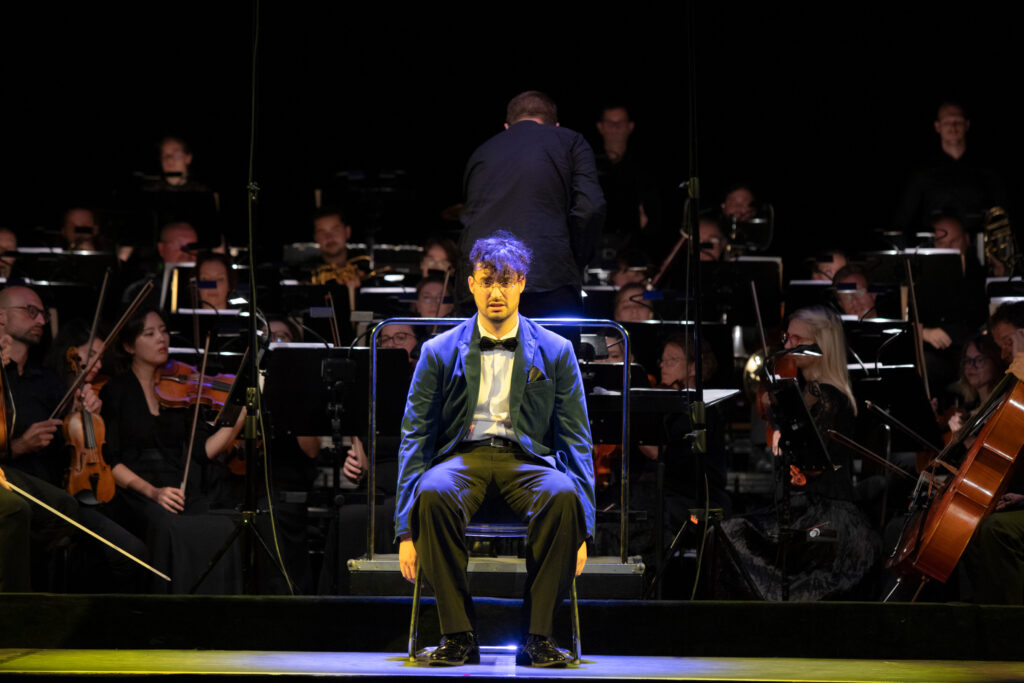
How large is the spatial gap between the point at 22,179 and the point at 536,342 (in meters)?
7.35

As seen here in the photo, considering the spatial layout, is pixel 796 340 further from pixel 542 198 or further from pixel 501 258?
pixel 501 258

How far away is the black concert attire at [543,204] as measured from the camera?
5.02 m

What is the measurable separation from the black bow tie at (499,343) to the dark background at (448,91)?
617 centimetres

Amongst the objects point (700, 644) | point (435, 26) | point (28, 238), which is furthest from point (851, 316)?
point (28, 238)

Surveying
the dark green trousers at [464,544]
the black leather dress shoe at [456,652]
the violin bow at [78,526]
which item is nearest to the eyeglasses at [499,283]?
the dark green trousers at [464,544]

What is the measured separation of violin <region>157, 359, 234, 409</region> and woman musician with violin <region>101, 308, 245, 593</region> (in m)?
0.03

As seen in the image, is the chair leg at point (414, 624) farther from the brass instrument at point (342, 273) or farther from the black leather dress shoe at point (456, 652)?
the brass instrument at point (342, 273)

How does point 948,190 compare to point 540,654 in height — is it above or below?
above

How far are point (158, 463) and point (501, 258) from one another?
8.67 feet

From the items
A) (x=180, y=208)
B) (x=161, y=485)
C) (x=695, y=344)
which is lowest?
(x=161, y=485)

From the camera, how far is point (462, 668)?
3629 millimetres

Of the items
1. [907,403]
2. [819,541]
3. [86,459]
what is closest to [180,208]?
[86,459]

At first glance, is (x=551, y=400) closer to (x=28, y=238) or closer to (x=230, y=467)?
(x=230, y=467)

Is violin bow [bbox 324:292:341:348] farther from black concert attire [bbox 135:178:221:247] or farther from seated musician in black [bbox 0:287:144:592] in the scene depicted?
black concert attire [bbox 135:178:221:247]
